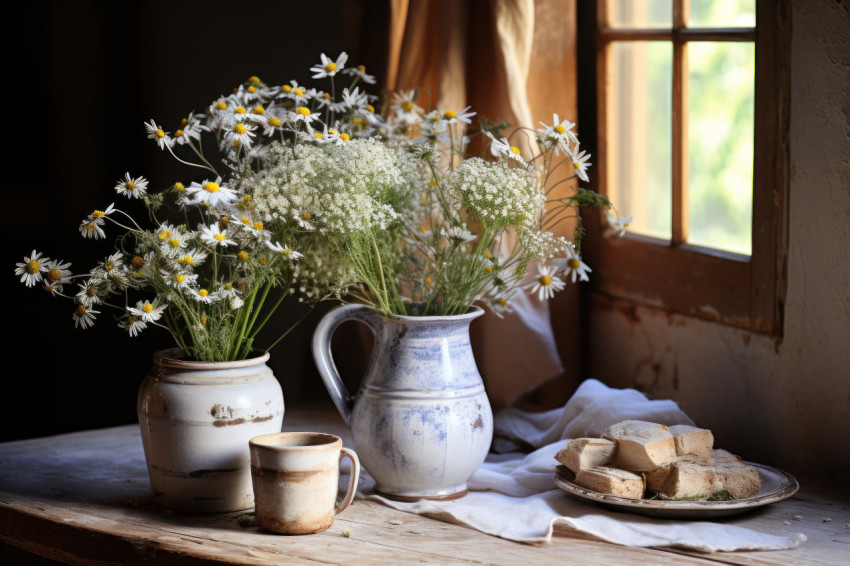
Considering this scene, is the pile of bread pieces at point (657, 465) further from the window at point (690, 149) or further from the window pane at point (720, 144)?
the window pane at point (720, 144)

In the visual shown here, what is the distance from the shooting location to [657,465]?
1308 millimetres

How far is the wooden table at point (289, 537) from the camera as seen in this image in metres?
1.21

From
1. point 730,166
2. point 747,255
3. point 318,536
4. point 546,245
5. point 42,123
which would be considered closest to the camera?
point 318,536

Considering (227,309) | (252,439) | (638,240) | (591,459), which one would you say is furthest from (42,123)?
(591,459)

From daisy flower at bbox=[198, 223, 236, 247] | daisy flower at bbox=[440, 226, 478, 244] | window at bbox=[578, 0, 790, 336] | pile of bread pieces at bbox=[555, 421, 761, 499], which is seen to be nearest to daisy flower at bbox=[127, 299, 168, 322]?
daisy flower at bbox=[198, 223, 236, 247]

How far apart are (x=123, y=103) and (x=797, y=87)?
1.36 m

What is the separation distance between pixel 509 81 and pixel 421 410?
2.13 ft

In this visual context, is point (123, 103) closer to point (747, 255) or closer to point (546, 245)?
point (546, 245)

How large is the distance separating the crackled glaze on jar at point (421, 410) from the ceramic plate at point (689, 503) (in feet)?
0.49

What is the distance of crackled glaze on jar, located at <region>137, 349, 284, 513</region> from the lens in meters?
1.32

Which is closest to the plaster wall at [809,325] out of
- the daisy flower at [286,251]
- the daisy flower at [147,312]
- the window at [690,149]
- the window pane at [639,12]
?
the window at [690,149]

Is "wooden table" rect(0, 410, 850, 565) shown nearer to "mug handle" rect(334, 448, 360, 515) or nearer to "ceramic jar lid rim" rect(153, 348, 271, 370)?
"mug handle" rect(334, 448, 360, 515)

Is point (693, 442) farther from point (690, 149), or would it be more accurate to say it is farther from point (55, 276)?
point (55, 276)

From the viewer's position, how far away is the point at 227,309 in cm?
138
